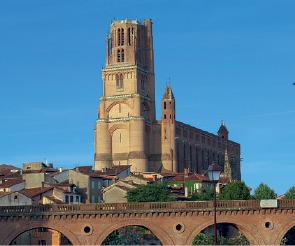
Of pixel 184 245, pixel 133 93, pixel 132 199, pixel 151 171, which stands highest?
pixel 133 93

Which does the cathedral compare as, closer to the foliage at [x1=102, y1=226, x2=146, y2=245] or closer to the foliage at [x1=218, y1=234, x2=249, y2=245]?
the foliage at [x1=102, y1=226, x2=146, y2=245]

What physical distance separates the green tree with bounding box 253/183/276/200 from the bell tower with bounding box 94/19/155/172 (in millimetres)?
42765

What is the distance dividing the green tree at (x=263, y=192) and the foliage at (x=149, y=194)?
11281mm

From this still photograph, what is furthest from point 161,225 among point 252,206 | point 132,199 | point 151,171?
point 151,171

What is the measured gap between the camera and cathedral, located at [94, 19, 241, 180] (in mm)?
161250

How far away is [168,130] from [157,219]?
300ft

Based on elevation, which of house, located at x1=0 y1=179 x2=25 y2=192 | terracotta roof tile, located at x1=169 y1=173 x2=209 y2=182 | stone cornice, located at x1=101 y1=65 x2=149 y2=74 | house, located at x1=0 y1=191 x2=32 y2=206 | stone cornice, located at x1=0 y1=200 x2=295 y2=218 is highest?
stone cornice, located at x1=101 y1=65 x2=149 y2=74

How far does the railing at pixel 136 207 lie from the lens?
7275 centimetres

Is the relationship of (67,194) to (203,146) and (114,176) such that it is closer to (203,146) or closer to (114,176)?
(114,176)

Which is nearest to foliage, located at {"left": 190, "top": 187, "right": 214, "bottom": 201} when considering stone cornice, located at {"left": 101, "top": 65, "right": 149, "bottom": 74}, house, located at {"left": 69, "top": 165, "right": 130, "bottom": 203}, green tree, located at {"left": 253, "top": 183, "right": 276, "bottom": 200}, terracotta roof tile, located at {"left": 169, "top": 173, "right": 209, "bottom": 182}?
green tree, located at {"left": 253, "top": 183, "right": 276, "bottom": 200}

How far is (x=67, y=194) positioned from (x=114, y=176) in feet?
78.1

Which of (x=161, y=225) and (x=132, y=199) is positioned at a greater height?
(x=132, y=199)

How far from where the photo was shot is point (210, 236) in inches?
3740

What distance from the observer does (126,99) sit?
165 meters
